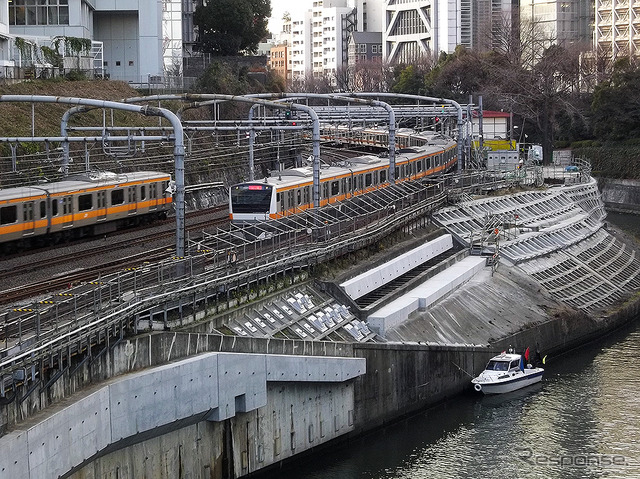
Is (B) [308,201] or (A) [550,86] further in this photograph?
(A) [550,86]

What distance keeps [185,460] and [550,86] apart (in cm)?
5816

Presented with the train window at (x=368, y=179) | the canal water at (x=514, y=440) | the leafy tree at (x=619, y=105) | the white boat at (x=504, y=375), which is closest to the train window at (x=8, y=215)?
the canal water at (x=514, y=440)

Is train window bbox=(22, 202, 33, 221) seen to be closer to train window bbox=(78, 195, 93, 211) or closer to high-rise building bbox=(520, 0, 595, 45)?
train window bbox=(78, 195, 93, 211)

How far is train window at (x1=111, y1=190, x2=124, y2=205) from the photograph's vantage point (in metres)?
33.8

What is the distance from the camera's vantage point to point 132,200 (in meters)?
35.1

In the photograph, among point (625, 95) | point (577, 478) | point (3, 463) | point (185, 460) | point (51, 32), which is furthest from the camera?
point (625, 95)

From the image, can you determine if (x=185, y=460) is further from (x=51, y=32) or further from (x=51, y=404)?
(x=51, y=32)

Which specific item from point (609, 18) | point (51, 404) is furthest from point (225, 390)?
point (609, 18)

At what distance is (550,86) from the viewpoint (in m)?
74.2

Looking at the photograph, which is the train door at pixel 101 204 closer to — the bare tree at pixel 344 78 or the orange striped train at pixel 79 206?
the orange striped train at pixel 79 206


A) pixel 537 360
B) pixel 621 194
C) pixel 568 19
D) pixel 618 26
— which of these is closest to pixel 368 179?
pixel 537 360

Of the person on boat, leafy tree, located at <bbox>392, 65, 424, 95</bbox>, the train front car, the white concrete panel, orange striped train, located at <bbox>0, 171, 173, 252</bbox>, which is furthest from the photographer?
leafy tree, located at <bbox>392, 65, 424, 95</bbox>

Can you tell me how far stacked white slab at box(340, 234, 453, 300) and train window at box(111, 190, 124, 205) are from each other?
846 cm

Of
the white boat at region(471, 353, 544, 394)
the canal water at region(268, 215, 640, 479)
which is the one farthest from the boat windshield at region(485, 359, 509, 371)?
the canal water at region(268, 215, 640, 479)
